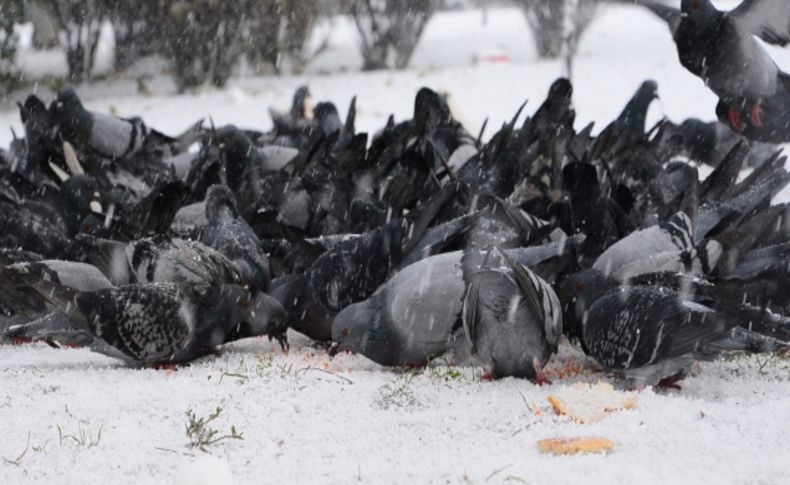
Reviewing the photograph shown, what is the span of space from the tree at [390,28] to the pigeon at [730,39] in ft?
35.6

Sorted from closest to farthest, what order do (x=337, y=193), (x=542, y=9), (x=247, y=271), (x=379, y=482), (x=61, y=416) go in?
(x=379, y=482)
(x=61, y=416)
(x=247, y=271)
(x=337, y=193)
(x=542, y=9)

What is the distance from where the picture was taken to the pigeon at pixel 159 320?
11.5ft

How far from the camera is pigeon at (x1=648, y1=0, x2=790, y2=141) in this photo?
16.4 ft

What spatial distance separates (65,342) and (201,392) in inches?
29.1

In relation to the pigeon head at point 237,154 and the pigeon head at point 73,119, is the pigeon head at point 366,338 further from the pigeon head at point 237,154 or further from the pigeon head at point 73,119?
the pigeon head at point 73,119

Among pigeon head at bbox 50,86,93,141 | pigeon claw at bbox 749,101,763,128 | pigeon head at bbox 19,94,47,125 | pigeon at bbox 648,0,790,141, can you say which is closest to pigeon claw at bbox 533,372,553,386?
pigeon at bbox 648,0,790,141

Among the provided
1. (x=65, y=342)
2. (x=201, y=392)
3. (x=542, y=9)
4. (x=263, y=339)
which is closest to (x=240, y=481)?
(x=201, y=392)

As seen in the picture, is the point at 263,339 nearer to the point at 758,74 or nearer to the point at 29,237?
the point at 29,237

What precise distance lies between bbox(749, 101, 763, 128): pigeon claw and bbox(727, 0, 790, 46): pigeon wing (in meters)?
0.38

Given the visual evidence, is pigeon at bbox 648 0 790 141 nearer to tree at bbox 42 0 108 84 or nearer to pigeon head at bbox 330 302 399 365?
pigeon head at bbox 330 302 399 365

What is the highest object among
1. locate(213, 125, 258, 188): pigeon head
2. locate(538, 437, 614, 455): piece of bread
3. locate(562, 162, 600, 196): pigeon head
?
locate(562, 162, 600, 196): pigeon head

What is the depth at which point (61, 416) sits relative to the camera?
3.04 metres

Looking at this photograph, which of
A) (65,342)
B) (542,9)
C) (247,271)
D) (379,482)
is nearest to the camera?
(379,482)

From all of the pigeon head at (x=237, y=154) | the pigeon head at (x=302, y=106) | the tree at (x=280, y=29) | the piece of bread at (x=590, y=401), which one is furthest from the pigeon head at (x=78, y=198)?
the tree at (x=280, y=29)
